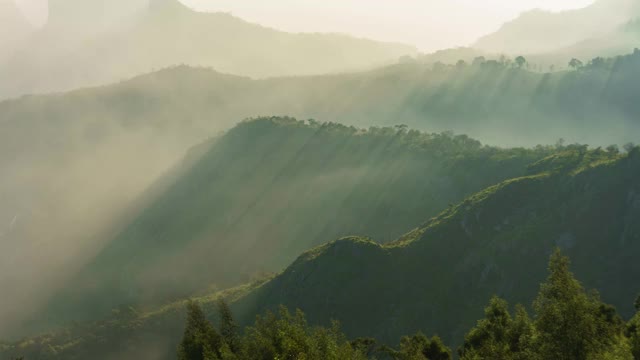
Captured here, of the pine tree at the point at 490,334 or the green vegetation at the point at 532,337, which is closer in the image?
the green vegetation at the point at 532,337

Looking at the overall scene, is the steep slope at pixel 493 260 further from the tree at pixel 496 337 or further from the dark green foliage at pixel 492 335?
the tree at pixel 496 337

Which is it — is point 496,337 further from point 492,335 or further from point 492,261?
point 492,261

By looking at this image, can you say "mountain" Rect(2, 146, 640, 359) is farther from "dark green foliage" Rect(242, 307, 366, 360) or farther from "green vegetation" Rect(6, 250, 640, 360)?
"dark green foliage" Rect(242, 307, 366, 360)

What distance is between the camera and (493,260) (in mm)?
177125

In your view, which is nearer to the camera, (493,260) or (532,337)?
(532,337)

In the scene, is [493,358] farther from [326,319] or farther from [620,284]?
[326,319]

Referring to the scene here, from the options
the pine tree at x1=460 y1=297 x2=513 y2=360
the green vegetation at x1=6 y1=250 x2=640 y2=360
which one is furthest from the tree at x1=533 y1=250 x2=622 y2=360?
the pine tree at x1=460 y1=297 x2=513 y2=360

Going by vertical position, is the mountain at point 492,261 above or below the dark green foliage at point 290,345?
below

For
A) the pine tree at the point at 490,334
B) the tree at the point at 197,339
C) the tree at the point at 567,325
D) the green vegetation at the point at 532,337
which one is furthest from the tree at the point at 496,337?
the tree at the point at 197,339

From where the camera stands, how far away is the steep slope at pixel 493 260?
165250 millimetres

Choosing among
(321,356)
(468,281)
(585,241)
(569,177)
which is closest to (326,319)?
(468,281)

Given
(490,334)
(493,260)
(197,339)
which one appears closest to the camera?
(197,339)

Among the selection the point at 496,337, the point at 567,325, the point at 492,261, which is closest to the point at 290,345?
the point at 567,325

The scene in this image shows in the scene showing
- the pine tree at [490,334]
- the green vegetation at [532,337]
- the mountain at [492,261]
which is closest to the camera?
the green vegetation at [532,337]
